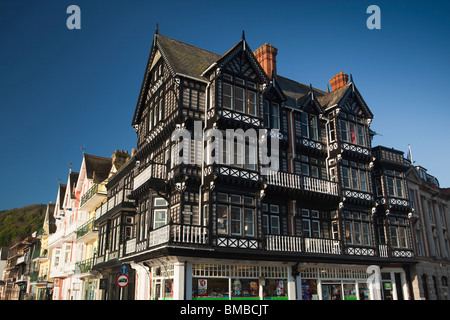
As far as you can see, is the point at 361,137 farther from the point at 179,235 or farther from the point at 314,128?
the point at 179,235

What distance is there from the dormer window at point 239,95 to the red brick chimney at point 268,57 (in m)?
5.71

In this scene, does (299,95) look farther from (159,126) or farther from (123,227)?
(123,227)

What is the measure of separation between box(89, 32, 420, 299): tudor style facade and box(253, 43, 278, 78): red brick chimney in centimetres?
8

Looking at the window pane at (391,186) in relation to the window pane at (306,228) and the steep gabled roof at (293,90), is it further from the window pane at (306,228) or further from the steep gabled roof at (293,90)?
the steep gabled roof at (293,90)

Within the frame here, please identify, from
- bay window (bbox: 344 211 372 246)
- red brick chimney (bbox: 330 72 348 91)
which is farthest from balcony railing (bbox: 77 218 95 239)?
red brick chimney (bbox: 330 72 348 91)

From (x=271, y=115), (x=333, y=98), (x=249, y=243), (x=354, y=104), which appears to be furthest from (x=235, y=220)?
(x=354, y=104)

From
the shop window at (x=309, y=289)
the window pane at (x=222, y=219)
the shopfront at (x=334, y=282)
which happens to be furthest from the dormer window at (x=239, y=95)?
the shop window at (x=309, y=289)

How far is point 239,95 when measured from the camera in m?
26.3

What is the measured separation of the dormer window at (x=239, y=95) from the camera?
84.2ft

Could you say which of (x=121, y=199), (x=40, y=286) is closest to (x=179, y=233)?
(x=121, y=199)

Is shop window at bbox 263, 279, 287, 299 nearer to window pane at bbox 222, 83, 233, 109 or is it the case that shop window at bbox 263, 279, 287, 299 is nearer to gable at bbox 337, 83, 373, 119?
window pane at bbox 222, 83, 233, 109

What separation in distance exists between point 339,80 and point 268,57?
8.69 m

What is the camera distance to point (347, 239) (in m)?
28.6
